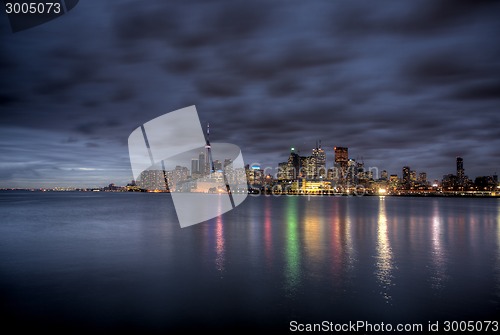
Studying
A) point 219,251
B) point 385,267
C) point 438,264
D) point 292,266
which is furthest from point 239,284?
point 438,264

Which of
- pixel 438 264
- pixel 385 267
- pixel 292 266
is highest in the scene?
pixel 292 266

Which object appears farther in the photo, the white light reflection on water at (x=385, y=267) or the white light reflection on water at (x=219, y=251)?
the white light reflection on water at (x=219, y=251)

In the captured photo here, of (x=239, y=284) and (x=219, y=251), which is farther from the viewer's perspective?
(x=219, y=251)

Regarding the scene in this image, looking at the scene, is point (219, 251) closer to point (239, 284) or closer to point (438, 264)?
point (239, 284)

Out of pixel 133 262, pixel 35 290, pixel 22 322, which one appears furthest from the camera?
pixel 133 262

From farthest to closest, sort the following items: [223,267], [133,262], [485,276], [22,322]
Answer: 1. [133,262]
2. [223,267]
3. [485,276]
4. [22,322]

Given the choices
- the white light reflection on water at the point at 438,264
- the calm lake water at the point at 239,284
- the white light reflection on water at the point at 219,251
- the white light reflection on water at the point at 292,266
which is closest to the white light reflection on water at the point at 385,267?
the calm lake water at the point at 239,284

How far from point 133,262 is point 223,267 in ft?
22.6

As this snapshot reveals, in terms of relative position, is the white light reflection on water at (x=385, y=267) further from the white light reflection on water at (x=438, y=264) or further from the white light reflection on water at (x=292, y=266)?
the white light reflection on water at (x=292, y=266)

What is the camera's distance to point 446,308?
1477 centimetres

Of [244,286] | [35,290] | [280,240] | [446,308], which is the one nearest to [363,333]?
[446,308]

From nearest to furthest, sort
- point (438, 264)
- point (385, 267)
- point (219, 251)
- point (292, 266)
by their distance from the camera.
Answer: point (385, 267) → point (292, 266) → point (438, 264) → point (219, 251)

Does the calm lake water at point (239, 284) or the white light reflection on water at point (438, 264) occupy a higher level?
the calm lake water at point (239, 284)

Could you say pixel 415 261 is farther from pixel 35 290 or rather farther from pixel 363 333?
pixel 35 290
